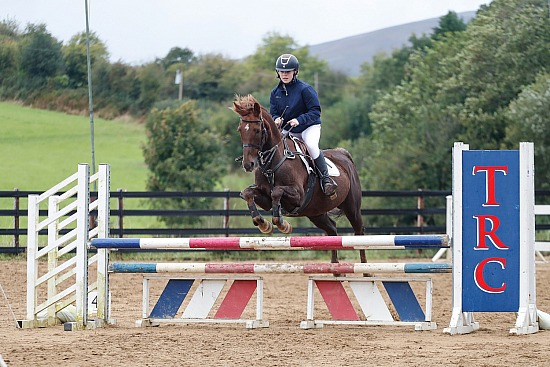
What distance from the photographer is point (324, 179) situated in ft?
29.5

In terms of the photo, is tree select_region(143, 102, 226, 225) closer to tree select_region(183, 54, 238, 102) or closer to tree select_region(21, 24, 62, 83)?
tree select_region(21, 24, 62, 83)

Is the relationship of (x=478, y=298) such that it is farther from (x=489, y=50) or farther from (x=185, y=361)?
(x=489, y=50)

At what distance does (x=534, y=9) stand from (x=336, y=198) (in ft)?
72.6

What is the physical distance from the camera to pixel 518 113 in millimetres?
25922

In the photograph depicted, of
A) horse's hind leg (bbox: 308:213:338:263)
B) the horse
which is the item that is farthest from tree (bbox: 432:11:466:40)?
the horse

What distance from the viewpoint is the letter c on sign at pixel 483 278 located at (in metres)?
7.08

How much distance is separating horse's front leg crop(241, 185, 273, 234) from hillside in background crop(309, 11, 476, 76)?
117m

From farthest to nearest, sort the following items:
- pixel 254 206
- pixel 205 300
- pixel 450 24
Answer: pixel 450 24
pixel 254 206
pixel 205 300

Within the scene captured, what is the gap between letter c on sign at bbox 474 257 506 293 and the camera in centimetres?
708

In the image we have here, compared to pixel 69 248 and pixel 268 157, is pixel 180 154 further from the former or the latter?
pixel 69 248

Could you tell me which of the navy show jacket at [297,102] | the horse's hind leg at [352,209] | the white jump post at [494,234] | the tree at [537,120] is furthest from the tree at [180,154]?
the white jump post at [494,234]

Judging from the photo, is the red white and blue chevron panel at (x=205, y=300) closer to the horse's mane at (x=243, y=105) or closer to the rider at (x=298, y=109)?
the horse's mane at (x=243, y=105)

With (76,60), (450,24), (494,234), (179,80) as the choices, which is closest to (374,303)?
(494,234)

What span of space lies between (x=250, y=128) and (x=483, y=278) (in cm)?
238
